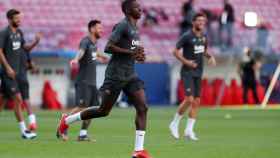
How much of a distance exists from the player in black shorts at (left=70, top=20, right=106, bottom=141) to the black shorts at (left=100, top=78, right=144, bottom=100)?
153 inches

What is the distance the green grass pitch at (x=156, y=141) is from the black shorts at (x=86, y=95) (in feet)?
2.30

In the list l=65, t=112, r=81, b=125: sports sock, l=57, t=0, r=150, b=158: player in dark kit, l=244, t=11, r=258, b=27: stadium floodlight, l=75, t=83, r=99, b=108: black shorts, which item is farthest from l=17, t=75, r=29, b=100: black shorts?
l=244, t=11, r=258, b=27: stadium floodlight

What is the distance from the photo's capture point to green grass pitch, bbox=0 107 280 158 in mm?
14500

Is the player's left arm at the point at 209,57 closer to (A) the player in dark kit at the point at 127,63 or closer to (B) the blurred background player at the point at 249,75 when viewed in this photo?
(A) the player in dark kit at the point at 127,63

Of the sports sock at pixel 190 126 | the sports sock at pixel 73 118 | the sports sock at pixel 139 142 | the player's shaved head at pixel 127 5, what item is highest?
the player's shaved head at pixel 127 5

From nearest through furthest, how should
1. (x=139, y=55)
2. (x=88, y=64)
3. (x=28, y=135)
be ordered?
(x=139, y=55) < (x=28, y=135) < (x=88, y=64)

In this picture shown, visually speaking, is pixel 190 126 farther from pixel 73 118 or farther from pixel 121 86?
pixel 121 86

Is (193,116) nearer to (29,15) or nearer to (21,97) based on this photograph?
(21,97)

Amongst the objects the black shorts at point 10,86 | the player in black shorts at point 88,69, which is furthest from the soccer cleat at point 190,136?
the black shorts at point 10,86

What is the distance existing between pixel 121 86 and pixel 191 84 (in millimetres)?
5398

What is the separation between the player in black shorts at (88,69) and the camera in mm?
18281

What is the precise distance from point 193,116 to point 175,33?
909 inches

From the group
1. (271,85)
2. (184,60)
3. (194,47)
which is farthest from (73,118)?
(271,85)

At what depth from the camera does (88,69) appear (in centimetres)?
1845
